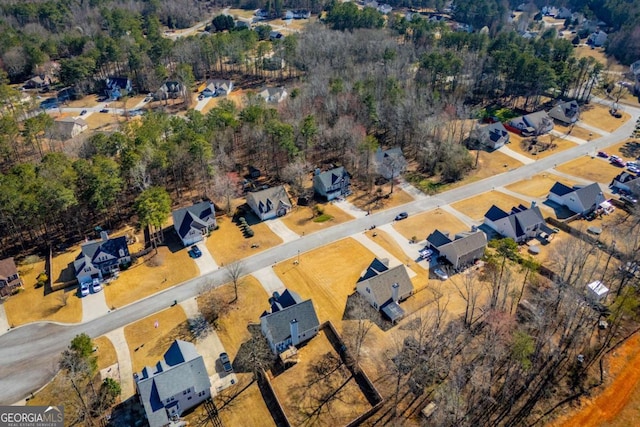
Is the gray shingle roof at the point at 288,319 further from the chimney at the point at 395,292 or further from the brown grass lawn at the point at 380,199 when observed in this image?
the brown grass lawn at the point at 380,199

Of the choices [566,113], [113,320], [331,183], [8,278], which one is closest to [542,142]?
[566,113]

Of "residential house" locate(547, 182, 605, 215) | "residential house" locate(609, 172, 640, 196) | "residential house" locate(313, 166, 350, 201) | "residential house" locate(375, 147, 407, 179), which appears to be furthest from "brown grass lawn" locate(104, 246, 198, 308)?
"residential house" locate(609, 172, 640, 196)

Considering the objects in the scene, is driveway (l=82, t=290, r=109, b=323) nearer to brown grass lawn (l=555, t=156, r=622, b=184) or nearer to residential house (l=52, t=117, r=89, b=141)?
residential house (l=52, t=117, r=89, b=141)

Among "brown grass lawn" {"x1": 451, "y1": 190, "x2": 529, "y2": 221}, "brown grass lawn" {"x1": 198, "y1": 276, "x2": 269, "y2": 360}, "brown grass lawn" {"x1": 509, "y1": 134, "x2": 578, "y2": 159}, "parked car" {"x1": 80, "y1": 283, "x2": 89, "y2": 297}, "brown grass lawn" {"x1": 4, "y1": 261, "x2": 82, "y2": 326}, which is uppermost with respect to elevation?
"brown grass lawn" {"x1": 509, "y1": 134, "x2": 578, "y2": 159}

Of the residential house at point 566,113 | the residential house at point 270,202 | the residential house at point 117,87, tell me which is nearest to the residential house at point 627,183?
the residential house at point 566,113

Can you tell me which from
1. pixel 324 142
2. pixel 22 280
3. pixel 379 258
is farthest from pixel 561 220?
pixel 22 280
